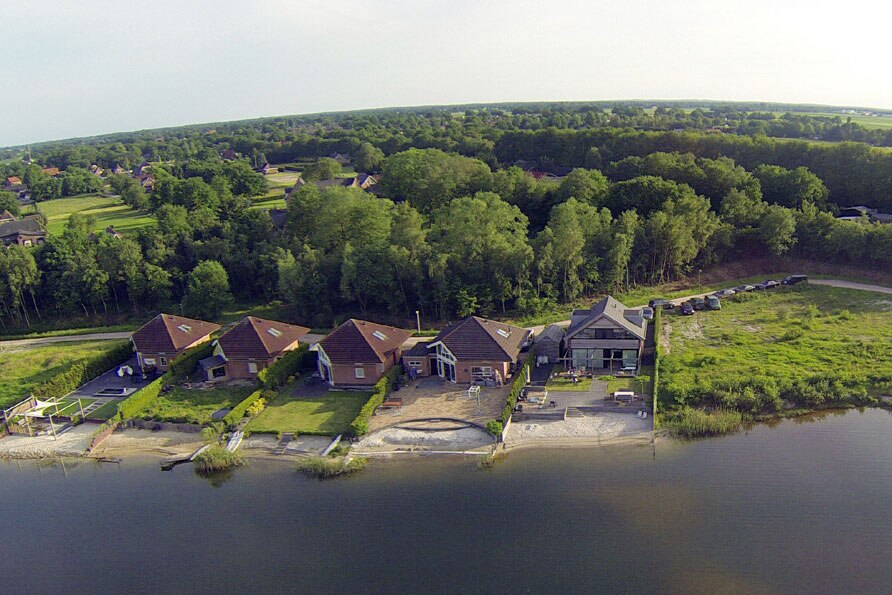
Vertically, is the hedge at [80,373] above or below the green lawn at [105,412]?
above

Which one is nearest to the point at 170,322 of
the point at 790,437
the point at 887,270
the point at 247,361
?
the point at 247,361

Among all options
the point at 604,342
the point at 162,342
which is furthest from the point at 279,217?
the point at 604,342

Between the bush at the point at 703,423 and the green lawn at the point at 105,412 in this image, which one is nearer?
the bush at the point at 703,423

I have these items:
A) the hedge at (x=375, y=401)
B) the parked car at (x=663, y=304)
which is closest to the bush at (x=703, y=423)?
the hedge at (x=375, y=401)

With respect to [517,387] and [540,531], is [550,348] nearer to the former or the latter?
[517,387]

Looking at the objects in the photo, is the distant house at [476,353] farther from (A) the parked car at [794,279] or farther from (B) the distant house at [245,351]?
(A) the parked car at [794,279]

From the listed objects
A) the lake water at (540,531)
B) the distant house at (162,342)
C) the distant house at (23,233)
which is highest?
the distant house at (23,233)

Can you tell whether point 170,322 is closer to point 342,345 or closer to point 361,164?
point 342,345
